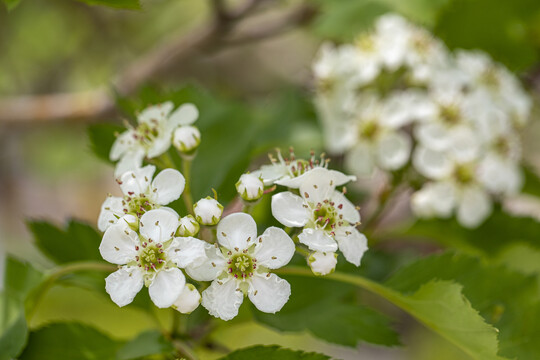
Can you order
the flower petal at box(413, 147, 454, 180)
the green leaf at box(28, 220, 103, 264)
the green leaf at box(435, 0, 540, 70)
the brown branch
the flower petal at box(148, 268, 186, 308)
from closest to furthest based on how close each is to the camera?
the flower petal at box(148, 268, 186, 308), the green leaf at box(28, 220, 103, 264), the flower petal at box(413, 147, 454, 180), the green leaf at box(435, 0, 540, 70), the brown branch

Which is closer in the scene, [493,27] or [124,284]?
[124,284]

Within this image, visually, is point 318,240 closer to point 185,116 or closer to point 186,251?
point 186,251

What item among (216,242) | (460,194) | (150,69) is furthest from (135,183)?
(150,69)

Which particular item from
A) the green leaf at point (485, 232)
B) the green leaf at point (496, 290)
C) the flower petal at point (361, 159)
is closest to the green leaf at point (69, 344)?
the green leaf at point (496, 290)

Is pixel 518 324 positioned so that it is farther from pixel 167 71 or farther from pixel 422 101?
pixel 167 71

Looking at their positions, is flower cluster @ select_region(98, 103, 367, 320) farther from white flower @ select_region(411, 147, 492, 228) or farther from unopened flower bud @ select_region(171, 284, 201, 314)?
white flower @ select_region(411, 147, 492, 228)

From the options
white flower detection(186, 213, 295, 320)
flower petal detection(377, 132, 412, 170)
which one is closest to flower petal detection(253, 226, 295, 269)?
white flower detection(186, 213, 295, 320)
